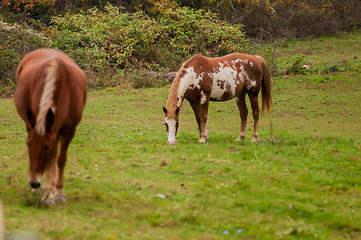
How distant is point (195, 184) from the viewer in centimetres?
725

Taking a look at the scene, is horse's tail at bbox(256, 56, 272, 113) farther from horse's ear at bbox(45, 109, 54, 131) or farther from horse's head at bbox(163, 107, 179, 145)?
horse's ear at bbox(45, 109, 54, 131)

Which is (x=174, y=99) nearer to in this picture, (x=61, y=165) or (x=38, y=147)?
(x=61, y=165)

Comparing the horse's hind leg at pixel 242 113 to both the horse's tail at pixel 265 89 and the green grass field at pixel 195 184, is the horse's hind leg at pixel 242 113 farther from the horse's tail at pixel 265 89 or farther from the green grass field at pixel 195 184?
the horse's tail at pixel 265 89

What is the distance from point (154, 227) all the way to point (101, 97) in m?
14.3

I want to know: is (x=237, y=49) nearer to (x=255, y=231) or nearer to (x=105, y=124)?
(x=105, y=124)

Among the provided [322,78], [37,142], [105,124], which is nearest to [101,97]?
[105,124]

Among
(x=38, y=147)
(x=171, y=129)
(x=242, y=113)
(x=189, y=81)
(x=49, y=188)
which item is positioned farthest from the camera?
(x=242, y=113)

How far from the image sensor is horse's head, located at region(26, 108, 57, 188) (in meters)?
5.36

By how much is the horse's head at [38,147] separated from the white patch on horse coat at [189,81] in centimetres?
580

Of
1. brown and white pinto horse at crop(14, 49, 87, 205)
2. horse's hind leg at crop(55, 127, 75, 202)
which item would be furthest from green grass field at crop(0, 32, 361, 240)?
brown and white pinto horse at crop(14, 49, 87, 205)

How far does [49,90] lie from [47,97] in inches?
3.5

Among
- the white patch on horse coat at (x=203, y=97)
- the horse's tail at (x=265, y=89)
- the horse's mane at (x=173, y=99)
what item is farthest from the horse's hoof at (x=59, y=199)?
the horse's tail at (x=265, y=89)

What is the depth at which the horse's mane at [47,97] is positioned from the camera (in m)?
5.30

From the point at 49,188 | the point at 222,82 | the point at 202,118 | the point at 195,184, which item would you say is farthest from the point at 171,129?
the point at 49,188
